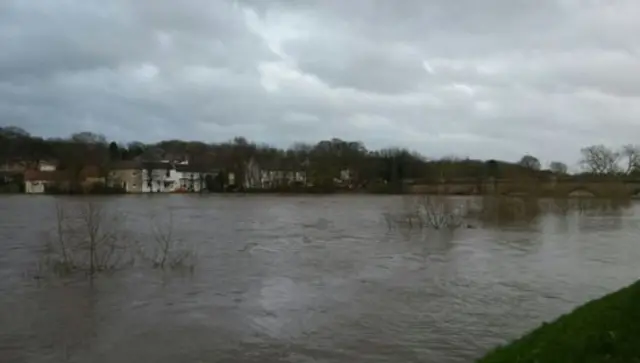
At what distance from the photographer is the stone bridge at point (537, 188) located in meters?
41.2

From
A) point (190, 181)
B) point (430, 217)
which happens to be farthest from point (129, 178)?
point (430, 217)

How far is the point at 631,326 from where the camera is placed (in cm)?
668

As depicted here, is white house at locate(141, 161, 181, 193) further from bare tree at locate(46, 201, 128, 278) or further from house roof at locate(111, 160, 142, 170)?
bare tree at locate(46, 201, 128, 278)

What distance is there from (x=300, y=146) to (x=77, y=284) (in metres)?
99.0

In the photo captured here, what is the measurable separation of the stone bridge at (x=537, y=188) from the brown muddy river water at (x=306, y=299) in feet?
44.4

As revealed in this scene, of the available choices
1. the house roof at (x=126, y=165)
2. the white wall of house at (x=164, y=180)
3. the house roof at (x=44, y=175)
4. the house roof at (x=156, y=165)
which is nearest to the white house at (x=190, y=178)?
the white wall of house at (x=164, y=180)

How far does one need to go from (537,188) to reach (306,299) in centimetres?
3047

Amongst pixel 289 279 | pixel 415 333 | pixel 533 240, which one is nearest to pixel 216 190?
pixel 533 240

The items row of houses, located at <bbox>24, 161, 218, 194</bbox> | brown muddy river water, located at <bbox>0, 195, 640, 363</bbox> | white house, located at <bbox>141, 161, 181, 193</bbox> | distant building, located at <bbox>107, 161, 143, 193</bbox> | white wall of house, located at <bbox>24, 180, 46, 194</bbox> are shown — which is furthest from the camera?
white house, located at <bbox>141, 161, 181, 193</bbox>

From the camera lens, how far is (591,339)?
634 cm

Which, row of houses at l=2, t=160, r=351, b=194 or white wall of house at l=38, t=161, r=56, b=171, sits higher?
white wall of house at l=38, t=161, r=56, b=171

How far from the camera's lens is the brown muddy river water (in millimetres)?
10633

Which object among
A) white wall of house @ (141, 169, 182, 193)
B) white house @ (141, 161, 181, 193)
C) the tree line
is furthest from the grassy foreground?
white wall of house @ (141, 169, 182, 193)

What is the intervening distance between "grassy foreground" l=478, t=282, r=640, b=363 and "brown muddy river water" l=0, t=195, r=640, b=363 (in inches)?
97.1
